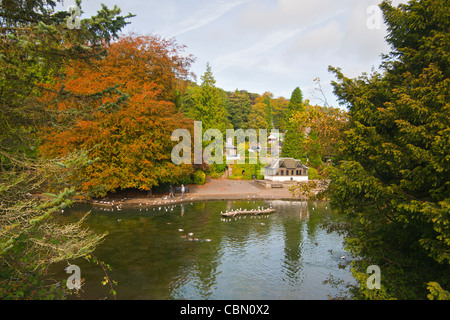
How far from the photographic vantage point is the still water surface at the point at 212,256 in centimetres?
1156

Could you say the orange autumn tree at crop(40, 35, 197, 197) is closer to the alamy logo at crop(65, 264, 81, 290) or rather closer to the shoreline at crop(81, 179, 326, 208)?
the shoreline at crop(81, 179, 326, 208)

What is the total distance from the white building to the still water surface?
14.7 metres

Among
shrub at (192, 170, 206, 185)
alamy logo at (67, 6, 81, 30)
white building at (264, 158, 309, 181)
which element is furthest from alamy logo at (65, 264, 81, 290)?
white building at (264, 158, 309, 181)

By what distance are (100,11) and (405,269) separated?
1064cm

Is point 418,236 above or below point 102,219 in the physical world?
above

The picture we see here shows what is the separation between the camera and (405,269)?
28.1ft

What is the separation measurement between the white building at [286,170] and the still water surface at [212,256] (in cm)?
1468

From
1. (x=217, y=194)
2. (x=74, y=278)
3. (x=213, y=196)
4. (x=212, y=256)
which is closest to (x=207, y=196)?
(x=213, y=196)

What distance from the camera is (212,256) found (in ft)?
49.0

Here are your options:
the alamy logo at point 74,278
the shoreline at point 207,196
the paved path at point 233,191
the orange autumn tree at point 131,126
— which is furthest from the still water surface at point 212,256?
the paved path at point 233,191

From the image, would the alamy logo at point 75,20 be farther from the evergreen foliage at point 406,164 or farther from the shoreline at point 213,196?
the shoreline at point 213,196

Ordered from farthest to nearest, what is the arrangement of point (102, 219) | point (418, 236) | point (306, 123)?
point (102, 219)
point (306, 123)
point (418, 236)

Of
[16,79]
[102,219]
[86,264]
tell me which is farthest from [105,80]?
[16,79]
